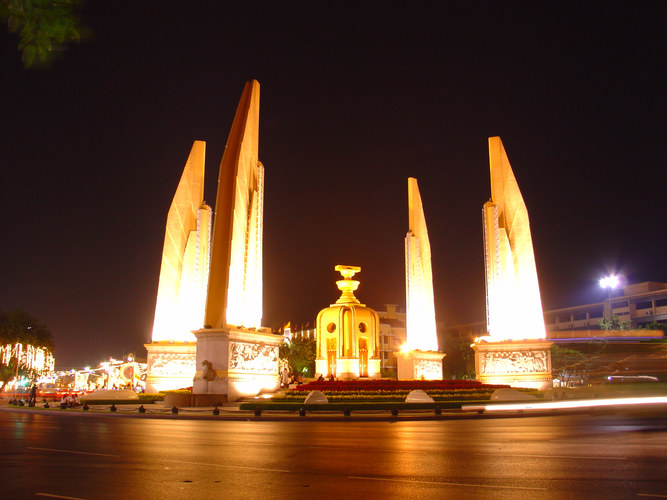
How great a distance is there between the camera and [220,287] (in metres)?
26.7

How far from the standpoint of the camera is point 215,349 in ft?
84.6

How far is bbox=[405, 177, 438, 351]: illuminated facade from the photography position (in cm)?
3834

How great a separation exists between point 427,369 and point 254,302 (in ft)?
43.3

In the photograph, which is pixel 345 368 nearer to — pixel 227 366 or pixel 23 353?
pixel 227 366

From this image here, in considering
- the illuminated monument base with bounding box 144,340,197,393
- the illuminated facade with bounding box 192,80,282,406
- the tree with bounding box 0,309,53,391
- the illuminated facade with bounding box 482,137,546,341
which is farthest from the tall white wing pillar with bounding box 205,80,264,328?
the tree with bounding box 0,309,53,391

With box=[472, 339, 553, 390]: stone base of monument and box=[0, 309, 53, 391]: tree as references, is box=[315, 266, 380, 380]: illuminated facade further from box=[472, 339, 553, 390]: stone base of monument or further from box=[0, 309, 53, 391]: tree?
box=[0, 309, 53, 391]: tree

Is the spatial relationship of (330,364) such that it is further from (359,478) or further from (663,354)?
(359,478)

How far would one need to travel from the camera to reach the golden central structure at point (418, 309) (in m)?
36.6

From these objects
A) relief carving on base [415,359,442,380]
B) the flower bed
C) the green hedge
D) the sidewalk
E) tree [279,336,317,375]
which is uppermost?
tree [279,336,317,375]

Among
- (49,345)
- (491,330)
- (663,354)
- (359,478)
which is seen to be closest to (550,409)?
(491,330)

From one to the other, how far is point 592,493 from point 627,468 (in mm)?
1911

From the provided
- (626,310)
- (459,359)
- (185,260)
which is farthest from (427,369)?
(626,310)

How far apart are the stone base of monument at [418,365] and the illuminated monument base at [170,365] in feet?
41.9

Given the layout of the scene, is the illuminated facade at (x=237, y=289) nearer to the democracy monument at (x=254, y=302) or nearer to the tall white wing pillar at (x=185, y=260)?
the democracy monument at (x=254, y=302)
